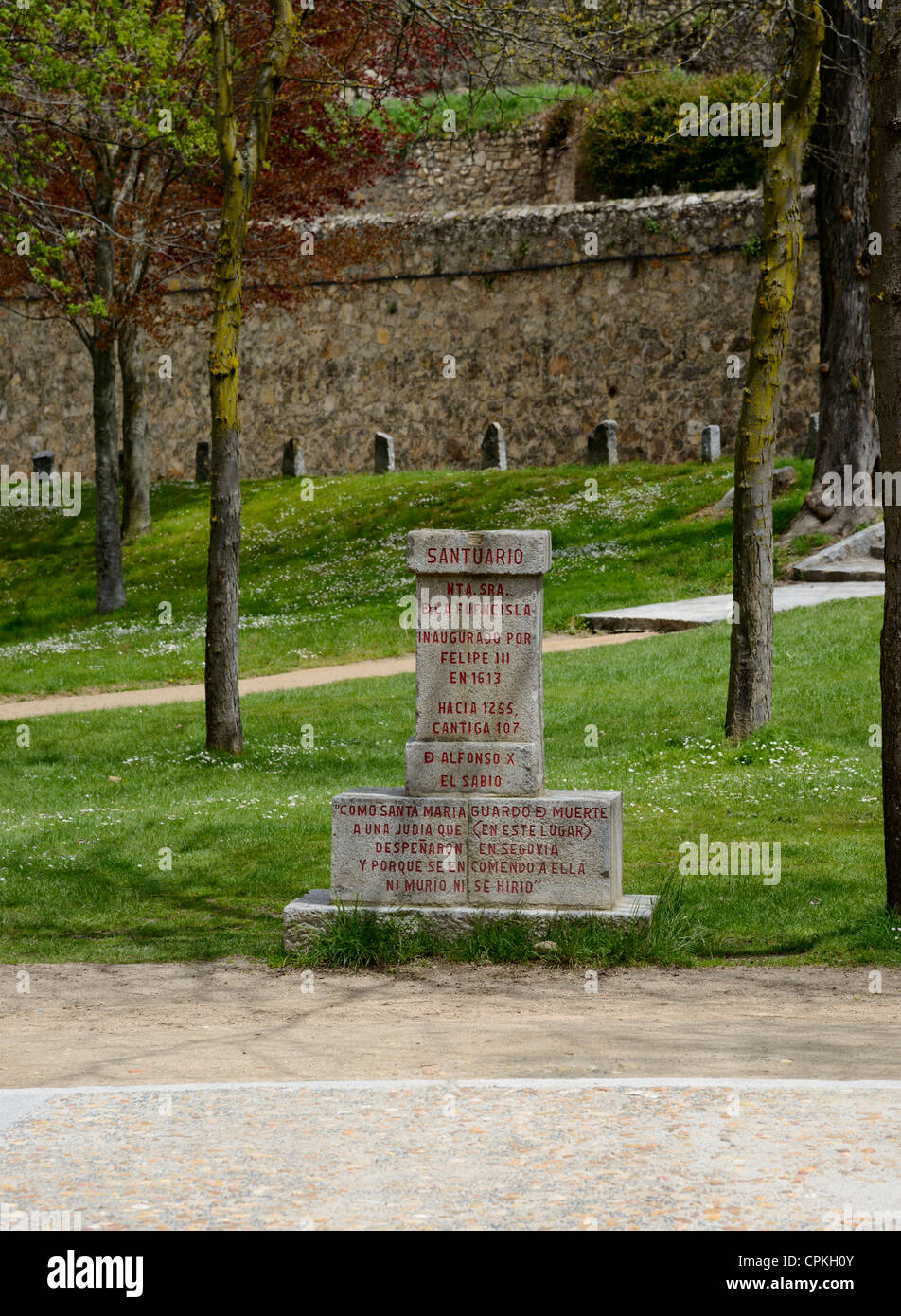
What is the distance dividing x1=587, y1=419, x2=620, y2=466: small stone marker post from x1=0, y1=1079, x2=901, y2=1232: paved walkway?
25.1 metres

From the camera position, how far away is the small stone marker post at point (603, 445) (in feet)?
100

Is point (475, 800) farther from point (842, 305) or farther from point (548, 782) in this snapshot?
point (842, 305)

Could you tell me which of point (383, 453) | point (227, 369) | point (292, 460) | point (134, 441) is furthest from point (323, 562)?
point (227, 369)

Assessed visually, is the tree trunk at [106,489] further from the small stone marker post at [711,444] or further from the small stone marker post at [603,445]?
the small stone marker post at [711,444]

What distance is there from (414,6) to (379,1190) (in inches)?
460

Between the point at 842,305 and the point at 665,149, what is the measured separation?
13038 millimetres

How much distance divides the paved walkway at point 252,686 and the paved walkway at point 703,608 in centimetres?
28

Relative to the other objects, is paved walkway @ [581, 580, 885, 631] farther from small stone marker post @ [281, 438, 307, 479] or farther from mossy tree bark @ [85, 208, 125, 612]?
small stone marker post @ [281, 438, 307, 479]

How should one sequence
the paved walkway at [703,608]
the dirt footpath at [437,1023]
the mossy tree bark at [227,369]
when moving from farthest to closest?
the paved walkway at [703,608] < the mossy tree bark at [227,369] < the dirt footpath at [437,1023]

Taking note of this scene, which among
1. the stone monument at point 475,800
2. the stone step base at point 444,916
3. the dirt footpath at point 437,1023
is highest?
the stone monument at point 475,800

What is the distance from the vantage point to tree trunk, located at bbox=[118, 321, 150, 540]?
94.0ft

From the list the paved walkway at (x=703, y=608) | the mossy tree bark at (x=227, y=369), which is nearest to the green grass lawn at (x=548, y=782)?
the mossy tree bark at (x=227, y=369)

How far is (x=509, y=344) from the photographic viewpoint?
3444cm

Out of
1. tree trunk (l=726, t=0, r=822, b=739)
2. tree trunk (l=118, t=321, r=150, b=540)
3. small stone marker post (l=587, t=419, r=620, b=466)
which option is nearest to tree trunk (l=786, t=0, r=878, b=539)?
small stone marker post (l=587, t=419, r=620, b=466)
